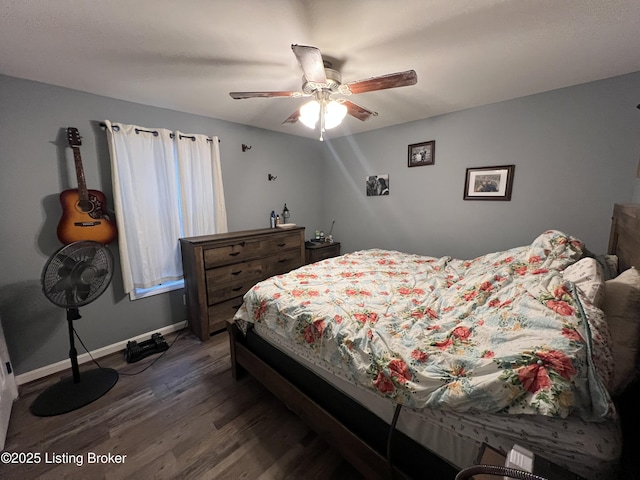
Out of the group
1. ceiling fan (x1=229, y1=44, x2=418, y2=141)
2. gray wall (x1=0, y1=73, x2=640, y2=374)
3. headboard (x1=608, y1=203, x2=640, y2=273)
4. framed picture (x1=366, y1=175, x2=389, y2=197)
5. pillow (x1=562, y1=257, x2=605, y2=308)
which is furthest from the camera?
framed picture (x1=366, y1=175, x2=389, y2=197)

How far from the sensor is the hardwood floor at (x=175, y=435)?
1.38 meters

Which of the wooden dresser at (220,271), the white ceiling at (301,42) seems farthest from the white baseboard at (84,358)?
the white ceiling at (301,42)

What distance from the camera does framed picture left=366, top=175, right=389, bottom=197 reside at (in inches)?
138

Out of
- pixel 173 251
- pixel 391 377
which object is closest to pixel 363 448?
pixel 391 377

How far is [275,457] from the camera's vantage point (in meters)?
1.44

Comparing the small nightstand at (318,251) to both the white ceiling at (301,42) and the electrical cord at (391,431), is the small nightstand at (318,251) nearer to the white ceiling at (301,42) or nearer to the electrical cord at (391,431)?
the white ceiling at (301,42)

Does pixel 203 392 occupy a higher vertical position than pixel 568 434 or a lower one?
lower

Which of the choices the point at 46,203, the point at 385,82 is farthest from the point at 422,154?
the point at 46,203

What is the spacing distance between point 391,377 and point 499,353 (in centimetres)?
42

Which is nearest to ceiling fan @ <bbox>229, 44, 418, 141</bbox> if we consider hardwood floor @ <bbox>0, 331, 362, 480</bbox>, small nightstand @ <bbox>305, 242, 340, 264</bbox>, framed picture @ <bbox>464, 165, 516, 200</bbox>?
framed picture @ <bbox>464, 165, 516, 200</bbox>

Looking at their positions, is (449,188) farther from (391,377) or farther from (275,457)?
(275,457)

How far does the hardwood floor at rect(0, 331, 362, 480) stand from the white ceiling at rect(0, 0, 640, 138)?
7.77ft

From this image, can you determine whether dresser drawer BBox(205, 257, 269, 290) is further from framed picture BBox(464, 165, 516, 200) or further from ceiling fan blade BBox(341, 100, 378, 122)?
framed picture BBox(464, 165, 516, 200)

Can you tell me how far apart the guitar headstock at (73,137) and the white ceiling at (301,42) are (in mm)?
353
